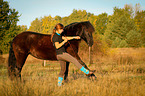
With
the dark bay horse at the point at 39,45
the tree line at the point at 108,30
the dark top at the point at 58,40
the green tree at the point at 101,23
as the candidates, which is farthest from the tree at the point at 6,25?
the green tree at the point at 101,23

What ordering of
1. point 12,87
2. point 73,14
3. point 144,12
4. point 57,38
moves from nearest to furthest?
point 12,87 → point 57,38 → point 144,12 → point 73,14

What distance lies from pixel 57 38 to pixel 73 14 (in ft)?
196

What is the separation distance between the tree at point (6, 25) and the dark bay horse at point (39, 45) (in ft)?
54.3

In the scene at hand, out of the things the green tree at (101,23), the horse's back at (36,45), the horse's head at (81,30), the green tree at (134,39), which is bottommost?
the horse's back at (36,45)

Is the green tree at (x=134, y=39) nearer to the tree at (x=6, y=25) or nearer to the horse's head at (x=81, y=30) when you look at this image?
the tree at (x=6, y=25)

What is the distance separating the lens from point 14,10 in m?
22.7

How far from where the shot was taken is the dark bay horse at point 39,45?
5383 millimetres

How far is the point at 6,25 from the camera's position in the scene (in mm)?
21594

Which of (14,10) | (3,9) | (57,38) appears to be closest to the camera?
(57,38)

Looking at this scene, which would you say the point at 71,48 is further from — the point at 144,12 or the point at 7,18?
the point at 144,12

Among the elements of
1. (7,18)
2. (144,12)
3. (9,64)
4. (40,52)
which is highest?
(144,12)

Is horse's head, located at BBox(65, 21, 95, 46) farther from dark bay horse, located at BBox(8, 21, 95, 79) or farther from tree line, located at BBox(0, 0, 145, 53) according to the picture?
tree line, located at BBox(0, 0, 145, 53)

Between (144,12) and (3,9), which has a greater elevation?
(144,12)

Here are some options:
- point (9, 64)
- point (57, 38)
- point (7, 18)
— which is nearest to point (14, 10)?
point (7, 18)
